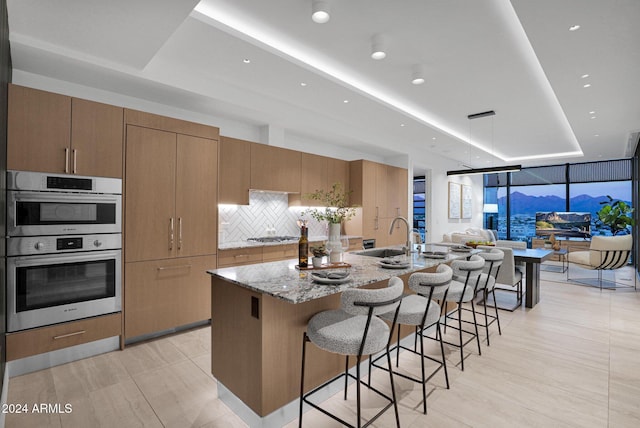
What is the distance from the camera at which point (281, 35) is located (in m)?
2.87

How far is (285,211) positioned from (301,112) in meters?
1.55

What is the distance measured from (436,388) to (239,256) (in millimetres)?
2458

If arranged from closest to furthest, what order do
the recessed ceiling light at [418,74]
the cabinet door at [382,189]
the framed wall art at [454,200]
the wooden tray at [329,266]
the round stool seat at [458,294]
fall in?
the wooden tray at [329,266] < the round stool seat at [458,294] < the recessed ceiling light at [418,74] < the cabinet door at [382,189] < the framed wall art at [454,200]

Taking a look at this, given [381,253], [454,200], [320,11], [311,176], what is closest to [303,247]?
[381,253]

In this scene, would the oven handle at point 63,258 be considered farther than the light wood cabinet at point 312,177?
No

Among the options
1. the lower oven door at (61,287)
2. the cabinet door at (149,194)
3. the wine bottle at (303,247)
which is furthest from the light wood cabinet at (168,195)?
the wine bottle at (303,247)

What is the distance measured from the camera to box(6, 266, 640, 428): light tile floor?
6.56 ft

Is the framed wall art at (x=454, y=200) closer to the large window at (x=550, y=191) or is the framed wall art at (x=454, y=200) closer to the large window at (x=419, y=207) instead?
the large window at (x=419, y=207)

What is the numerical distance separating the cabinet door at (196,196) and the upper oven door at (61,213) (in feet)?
1.89

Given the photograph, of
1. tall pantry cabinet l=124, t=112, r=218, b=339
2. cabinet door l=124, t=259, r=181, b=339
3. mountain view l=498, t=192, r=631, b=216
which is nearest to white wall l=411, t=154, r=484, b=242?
mountain view l=498, t=192, r=631, b=216

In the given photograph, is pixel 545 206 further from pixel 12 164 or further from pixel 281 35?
pixel 12 164

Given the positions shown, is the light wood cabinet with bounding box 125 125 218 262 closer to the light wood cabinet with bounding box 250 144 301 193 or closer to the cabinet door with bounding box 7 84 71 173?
the cabinet door with bounding box 7 84 71 173

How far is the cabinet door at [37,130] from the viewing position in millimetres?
2422

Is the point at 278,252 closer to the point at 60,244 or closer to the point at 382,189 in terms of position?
the point at 60,244
